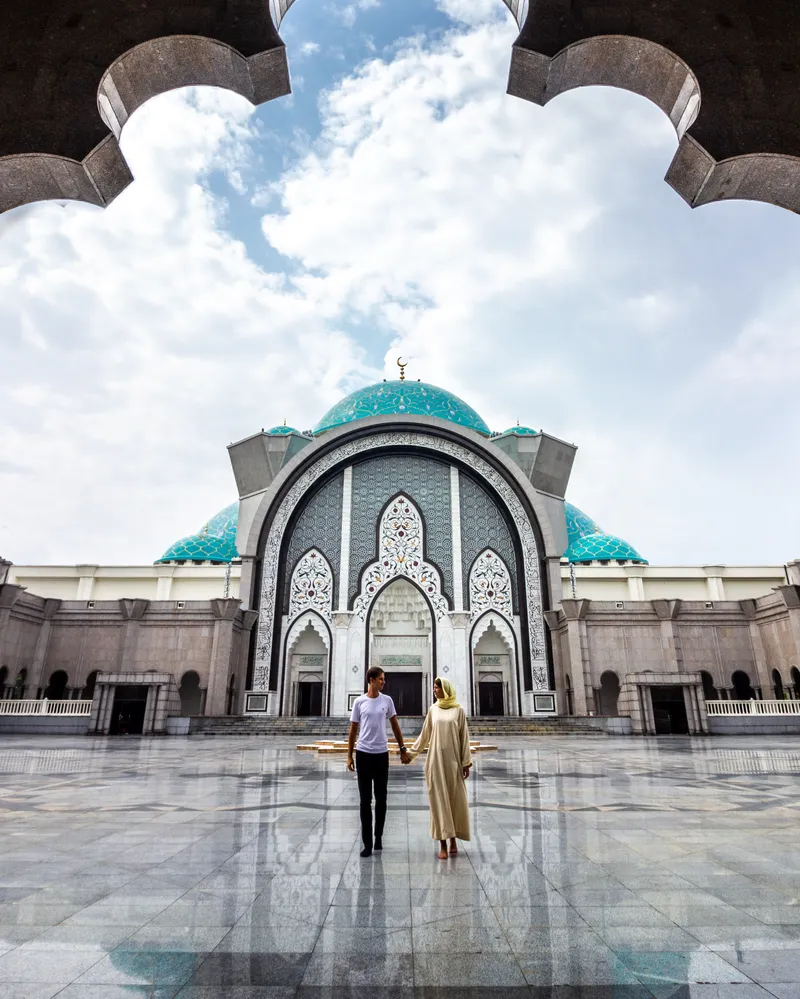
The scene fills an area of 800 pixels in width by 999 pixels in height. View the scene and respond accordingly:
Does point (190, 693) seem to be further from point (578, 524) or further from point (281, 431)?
point (578, 524)

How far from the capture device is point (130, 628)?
61.4ft

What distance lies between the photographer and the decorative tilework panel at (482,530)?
2000 cm

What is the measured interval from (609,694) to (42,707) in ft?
50.6

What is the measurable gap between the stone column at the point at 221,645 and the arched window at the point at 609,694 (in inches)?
425

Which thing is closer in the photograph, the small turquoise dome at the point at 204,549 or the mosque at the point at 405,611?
the mosque at the point at 405,611

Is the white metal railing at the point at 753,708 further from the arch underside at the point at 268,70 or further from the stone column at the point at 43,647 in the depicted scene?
the stone column at the point at 43,647

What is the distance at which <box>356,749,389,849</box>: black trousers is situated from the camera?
316 centimetres

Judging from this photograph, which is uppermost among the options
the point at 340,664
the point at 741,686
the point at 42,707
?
the point at 340,664

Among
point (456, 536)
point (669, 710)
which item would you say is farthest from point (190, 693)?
point (669, 710)

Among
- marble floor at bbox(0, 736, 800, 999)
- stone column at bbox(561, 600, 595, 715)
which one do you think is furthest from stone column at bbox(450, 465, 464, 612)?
marble floor at bbox(0, 736, 800, 999)

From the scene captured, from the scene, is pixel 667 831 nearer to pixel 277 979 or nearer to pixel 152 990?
pixel 277 979

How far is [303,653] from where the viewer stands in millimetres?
19641

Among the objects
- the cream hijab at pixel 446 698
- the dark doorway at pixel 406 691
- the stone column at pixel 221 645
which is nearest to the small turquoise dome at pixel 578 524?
the dark doorway at pixel 406 691

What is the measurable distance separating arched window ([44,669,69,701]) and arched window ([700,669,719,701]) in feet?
60.2
